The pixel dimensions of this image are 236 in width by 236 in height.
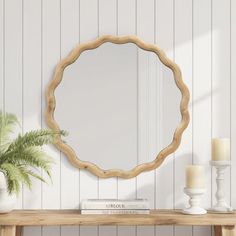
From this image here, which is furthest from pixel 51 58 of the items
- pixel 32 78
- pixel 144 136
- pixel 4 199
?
pixel 4 199

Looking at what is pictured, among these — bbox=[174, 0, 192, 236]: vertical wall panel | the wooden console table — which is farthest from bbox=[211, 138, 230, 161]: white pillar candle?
the wooden console table

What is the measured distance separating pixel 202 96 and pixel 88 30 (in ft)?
2.29

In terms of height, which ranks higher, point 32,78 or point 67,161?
point 32,78

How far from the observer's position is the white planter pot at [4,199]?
2.28m

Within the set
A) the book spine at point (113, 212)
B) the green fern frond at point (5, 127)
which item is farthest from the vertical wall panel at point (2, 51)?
the book spine at point (113, 212)

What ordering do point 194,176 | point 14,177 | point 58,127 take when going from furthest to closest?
point 58,127
point 194,176
point 14,177

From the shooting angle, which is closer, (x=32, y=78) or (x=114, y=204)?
(x=114, y=204)

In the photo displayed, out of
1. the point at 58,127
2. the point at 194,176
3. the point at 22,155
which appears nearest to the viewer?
the point at 22,155

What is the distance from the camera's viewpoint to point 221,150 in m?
2.46

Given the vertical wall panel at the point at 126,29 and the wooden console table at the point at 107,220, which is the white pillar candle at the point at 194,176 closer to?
the wooden console table at the point at 107,220

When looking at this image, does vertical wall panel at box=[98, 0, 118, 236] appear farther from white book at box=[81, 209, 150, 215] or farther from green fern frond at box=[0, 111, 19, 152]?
green fern frond at box=[0, 111, 19, 152]

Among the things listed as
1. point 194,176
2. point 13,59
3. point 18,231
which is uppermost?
point 13,59

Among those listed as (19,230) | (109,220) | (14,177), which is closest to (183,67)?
(109,220)

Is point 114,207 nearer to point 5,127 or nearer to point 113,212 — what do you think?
point 113,212
